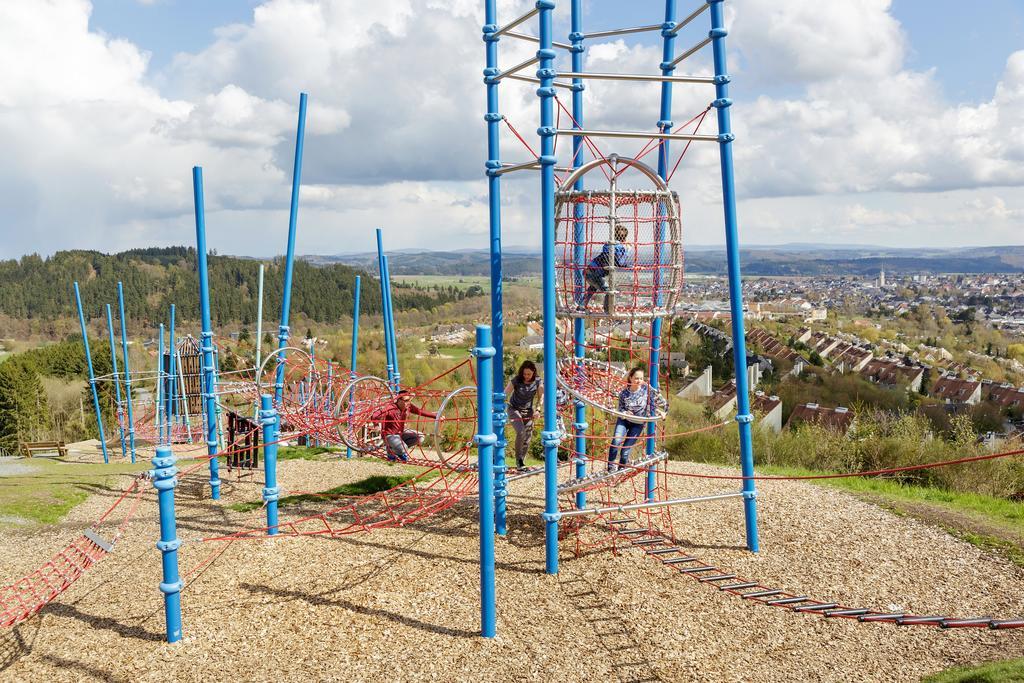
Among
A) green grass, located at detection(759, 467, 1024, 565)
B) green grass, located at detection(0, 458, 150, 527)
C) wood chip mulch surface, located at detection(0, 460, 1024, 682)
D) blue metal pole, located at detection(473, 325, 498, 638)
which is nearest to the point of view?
wood chip mulch surface, located at detection(0, 460, 1024, 682)

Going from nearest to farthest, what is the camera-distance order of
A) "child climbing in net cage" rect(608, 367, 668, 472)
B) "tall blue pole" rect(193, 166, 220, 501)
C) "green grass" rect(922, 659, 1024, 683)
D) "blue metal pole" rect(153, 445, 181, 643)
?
"green grass" rect(922, 659, 1024, 683) < "blue metal pole" rect(153, 445, 181, 643) < "child climbing in net cage" rect(608, 367, 668, 472) < "tall blue pole" rect(193, 166, 220, 501)

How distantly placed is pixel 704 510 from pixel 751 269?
5078 inches

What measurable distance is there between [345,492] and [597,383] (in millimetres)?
4116

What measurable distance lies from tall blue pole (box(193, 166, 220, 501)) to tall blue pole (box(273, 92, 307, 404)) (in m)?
0.84

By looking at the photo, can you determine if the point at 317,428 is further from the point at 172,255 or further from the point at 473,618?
the point at 172,255

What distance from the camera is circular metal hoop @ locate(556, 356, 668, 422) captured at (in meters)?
7.48

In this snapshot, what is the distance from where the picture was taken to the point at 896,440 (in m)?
13.6

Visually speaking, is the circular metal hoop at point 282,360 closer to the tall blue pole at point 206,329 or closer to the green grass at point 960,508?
the tall blue pole at point 206,329

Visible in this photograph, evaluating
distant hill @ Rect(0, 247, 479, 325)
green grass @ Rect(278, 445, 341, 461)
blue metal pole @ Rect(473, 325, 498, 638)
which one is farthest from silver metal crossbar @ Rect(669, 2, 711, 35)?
distant hill @ Rect(0, 247, 479, 325)

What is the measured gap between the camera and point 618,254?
7.03 m

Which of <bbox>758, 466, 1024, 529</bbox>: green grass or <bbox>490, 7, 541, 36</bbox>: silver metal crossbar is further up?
<bbox>490, 7, 541, 36</bbox>: silver metal crossbar

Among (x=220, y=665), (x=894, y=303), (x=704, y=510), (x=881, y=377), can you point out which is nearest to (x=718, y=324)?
(x=881, y=377)

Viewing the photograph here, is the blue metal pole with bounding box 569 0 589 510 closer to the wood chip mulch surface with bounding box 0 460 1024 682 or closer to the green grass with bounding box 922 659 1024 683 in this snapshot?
the wood chip mulch surface with bounding box 0 460 1024 682

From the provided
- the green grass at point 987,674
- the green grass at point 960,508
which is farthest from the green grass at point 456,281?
the green grass at point 987,674
